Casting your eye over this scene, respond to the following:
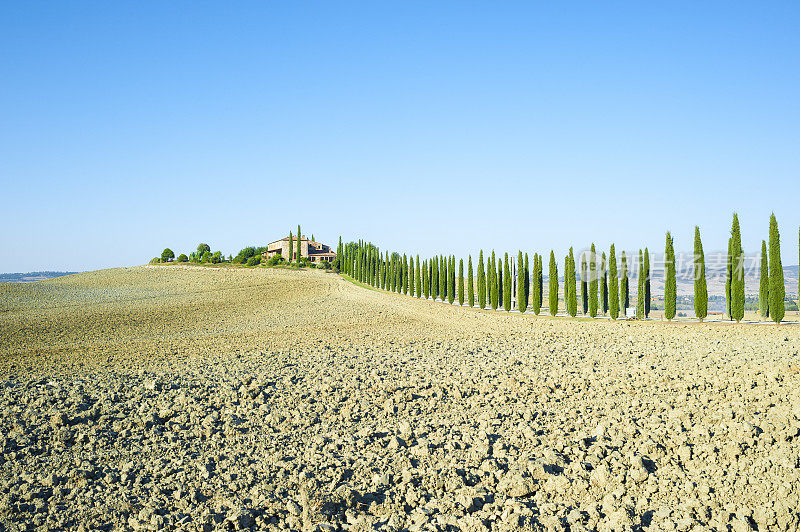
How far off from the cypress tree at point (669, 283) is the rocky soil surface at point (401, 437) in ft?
32.7

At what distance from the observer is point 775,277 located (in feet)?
75.9

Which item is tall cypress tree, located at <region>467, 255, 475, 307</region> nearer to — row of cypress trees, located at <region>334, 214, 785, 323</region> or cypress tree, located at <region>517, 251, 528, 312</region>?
row of cypress trees, located at <region>334, 214, 785, 323</region>

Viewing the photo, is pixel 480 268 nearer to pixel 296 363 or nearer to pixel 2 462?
pixel 296 363

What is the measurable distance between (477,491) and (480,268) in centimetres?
2908

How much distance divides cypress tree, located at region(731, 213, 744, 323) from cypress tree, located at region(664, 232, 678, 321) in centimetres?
244

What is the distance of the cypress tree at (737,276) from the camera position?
23906 mm

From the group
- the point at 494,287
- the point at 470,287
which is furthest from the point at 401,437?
the point at 470,287

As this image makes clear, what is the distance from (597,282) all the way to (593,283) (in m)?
0.62

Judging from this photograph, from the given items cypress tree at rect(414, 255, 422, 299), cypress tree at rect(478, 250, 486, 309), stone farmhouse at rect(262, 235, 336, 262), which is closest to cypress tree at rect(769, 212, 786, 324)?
cypress tree at rect(478, 250, 486, 309)

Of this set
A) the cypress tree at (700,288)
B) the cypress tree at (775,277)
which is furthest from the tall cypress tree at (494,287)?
the cypress tree at (775,277)

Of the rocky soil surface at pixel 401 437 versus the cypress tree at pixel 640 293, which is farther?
the cypress tree at pixel 640 293

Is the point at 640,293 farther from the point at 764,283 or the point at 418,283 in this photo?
the point at 418,283

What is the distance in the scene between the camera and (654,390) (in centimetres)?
962

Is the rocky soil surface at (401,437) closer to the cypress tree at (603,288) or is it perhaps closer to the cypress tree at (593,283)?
the cypress tree at (593,283)
